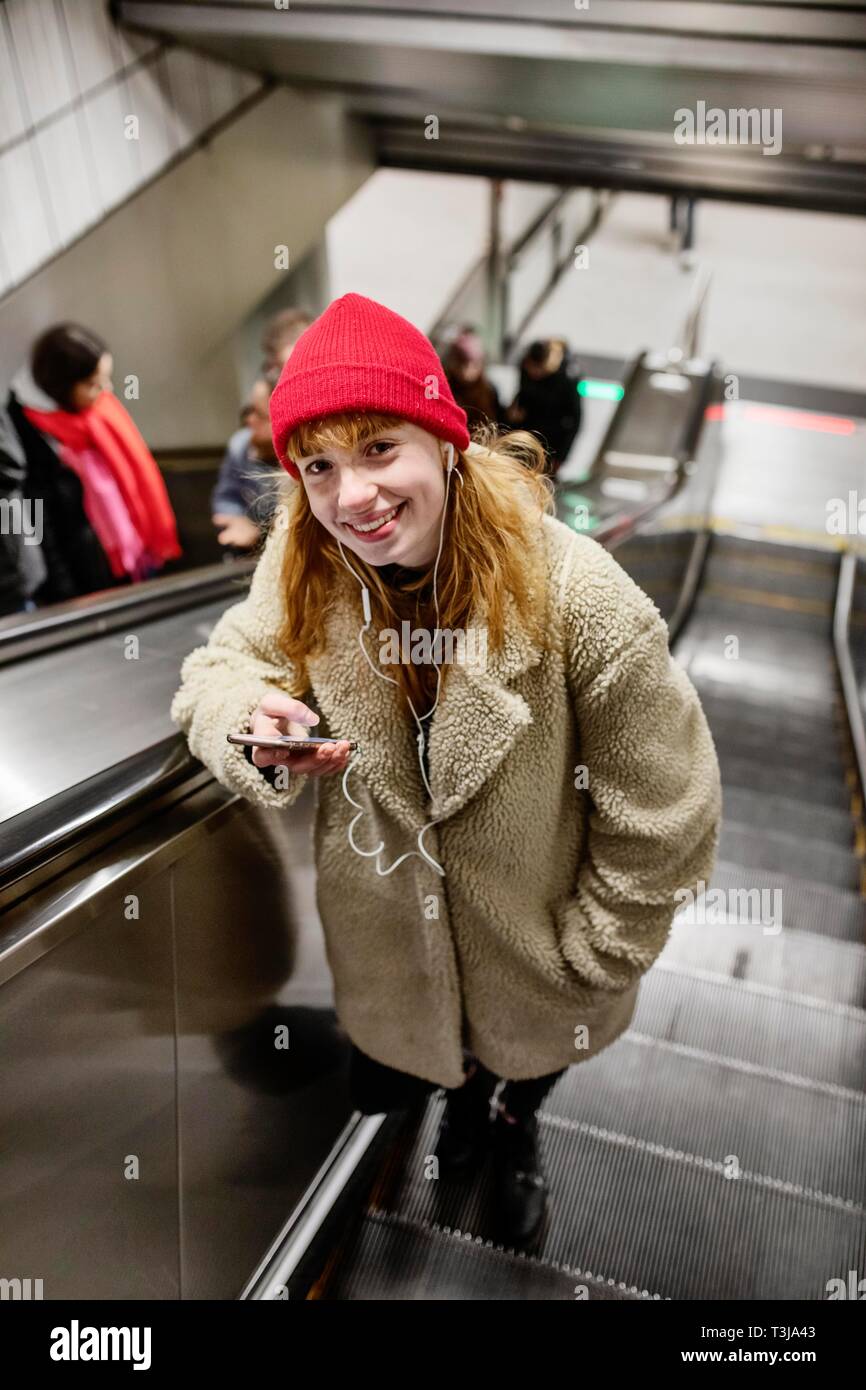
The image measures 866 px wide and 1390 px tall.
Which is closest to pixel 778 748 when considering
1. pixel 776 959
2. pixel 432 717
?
pixel 776 959

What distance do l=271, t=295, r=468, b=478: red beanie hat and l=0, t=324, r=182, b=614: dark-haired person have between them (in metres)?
2.15

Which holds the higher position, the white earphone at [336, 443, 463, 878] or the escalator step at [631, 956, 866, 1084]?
the white earphone at [336, 443, 463, 878]

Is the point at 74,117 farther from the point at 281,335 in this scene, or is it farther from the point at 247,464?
the point at 247,464

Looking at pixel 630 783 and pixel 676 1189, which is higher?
pixel 630 783

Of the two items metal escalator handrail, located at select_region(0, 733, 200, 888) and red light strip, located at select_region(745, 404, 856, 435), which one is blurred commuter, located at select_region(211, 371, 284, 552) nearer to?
metal escalator handrail, located at select_region(0, 733, 200, 888)

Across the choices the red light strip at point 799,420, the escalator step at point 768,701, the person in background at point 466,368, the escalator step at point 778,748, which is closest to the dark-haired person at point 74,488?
the person in background at point 466,368

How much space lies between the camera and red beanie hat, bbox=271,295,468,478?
115 centimetres

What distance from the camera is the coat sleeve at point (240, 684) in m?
1.38

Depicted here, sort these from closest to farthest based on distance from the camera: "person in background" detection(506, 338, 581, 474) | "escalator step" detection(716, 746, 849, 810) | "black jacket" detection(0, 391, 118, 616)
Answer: "black jacket" detection(0, 391, 118, 616) < "escalator step" detection(716, 746, 849, 810) < "person in background" detection(506, 338, 581, 474)

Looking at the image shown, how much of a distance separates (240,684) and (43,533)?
2119 millimetres

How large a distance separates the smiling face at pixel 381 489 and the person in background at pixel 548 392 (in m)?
4.39

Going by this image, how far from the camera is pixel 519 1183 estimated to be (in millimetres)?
2104

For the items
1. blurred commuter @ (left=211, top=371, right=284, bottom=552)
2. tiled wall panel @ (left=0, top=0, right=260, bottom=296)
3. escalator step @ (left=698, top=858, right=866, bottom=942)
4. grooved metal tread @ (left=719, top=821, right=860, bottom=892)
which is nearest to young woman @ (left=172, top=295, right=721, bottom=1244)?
escalator step @ (left=698, top=858, right=866, bottom=942)

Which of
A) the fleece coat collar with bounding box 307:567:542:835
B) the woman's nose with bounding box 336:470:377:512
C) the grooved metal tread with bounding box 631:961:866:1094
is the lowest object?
the grooved metal tread with bounding box 631:961:866:1094
